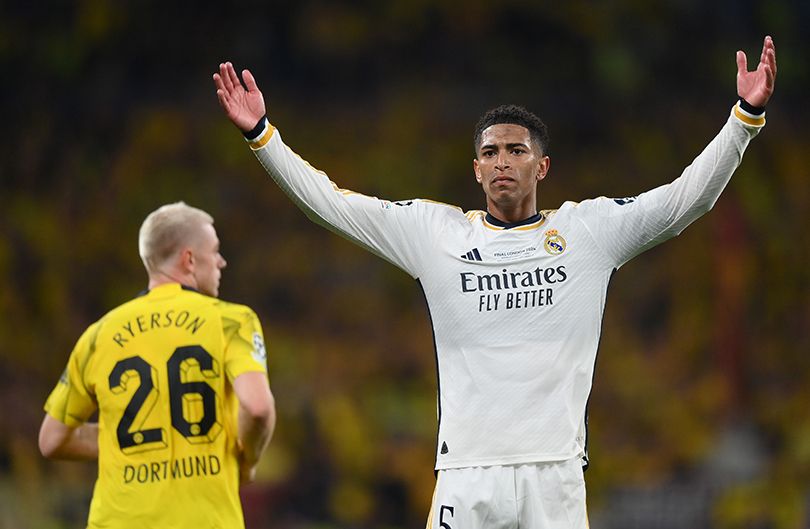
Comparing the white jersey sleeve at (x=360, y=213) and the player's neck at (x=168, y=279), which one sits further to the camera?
the player's neck at (x=168, y=279)

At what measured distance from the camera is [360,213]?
13.1ft

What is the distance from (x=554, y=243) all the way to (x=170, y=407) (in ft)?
4.52

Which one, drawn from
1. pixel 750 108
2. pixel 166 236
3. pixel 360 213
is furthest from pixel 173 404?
pixel 750 108

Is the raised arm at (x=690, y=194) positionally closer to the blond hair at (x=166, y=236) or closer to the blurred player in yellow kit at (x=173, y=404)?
the blurred player in yellow kit at (x=173, y=404)

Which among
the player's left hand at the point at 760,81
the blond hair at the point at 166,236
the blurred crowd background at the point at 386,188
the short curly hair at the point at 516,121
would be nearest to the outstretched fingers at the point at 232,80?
the blond hair at the point at 166,236

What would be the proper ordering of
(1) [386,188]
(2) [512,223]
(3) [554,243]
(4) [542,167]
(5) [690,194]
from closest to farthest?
(5) [690,194], (3) [554,243], (2) [512,223], (4) [542,167], (1) [386,188]

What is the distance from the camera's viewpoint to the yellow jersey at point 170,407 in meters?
3.97

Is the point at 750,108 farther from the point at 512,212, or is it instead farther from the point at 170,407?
the point at 170,407

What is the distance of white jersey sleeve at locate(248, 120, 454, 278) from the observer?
395cm

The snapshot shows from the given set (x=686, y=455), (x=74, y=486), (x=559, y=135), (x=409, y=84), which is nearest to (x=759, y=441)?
(x=686, y=455)

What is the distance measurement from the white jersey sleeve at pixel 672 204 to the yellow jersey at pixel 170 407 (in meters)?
1.21

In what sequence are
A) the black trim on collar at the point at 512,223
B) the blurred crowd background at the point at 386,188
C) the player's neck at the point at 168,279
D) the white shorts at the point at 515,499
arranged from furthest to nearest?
the blurred crowd background at the point at 386,188
the player's neck at the point at 168,279
the black trim on collar at the point at 512,223
the white shorts at the point at 515,499

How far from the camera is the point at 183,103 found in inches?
416

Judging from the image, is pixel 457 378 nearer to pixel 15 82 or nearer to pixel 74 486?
pixel 74 486
